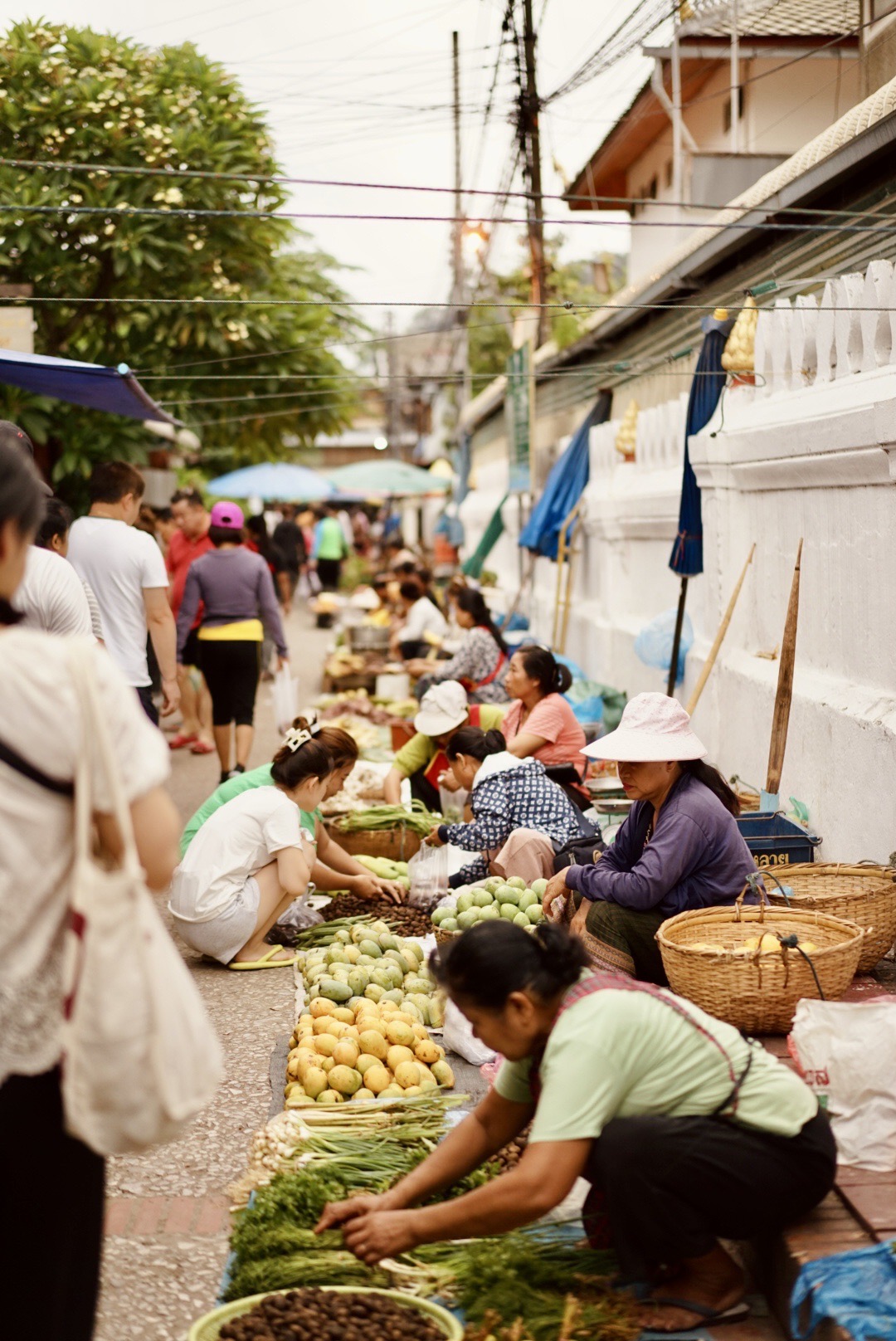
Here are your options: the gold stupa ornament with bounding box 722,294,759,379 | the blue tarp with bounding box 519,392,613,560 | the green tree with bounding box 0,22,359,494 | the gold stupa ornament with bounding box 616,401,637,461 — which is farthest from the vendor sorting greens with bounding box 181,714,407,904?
the blue tarp with bounding box 519,392,613,560

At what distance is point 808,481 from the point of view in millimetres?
7055

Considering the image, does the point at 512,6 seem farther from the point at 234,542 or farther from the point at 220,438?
the point at 234,542

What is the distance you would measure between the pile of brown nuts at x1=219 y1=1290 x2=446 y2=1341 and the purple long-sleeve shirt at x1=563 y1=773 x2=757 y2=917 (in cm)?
207

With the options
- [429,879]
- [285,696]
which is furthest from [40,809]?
[285,696]

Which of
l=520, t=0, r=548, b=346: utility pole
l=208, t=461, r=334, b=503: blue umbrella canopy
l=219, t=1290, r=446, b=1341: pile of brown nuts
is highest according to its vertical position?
l=520, t=0, r=548, b=346: utility pole

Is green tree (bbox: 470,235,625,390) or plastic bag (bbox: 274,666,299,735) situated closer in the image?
plastic bag (bbox: 274,666,299,735)

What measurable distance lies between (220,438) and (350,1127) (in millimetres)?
12524

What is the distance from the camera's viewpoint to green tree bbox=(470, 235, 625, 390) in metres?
16.5

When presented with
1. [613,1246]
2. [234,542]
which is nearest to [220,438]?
[234,542]

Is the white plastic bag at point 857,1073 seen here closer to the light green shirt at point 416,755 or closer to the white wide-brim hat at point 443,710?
the white wide-brim hat at point 443,710

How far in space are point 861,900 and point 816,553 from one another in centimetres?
221

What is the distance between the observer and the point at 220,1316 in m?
3.29

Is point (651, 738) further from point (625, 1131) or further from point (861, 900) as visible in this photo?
point (625, 1131)

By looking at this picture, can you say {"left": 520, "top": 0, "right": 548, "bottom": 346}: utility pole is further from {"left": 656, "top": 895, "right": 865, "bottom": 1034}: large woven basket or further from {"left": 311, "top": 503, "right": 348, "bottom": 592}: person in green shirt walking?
{"left": 656, "top": 895, "right": 865, "bottom": 1034}: large woven basket
